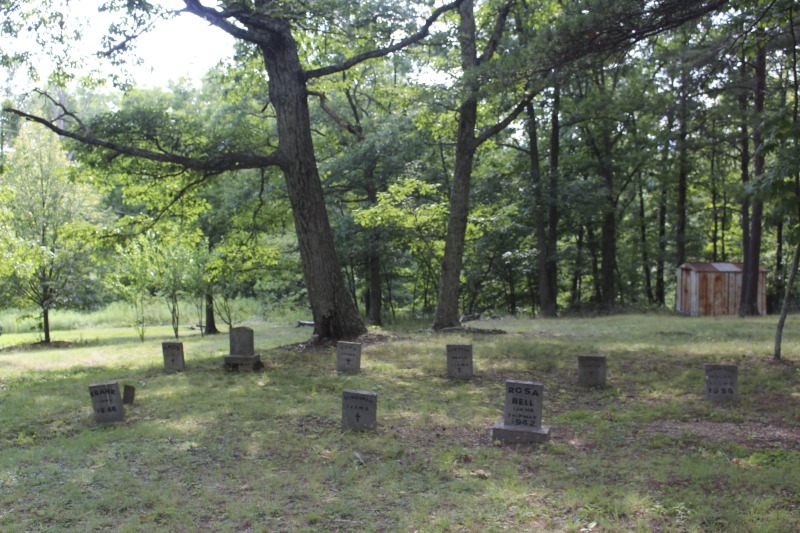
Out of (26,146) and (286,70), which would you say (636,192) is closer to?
(286,70)

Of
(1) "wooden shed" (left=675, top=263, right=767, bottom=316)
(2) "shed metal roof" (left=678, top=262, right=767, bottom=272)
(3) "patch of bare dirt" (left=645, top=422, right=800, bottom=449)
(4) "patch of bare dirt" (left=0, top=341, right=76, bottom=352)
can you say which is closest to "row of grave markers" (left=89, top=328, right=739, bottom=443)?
(3) "patch of bare dirt" (left=645, top=422, right=800, bottom=449)

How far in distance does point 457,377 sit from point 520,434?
318cm

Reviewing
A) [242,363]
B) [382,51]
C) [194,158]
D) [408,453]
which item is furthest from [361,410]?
[382,51]

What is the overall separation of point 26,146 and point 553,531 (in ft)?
71.9

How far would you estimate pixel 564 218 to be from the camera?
25.7 m

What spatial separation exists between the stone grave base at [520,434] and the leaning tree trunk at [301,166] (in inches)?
256

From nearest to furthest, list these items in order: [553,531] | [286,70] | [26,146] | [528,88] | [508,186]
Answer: [553,531] < [528,88] < [286,70] < [26,146] < [508,186]

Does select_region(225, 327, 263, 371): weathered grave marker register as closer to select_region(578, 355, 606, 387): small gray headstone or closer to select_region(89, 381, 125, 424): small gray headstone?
select_region(89, 381, 125, 424): small gray headstone

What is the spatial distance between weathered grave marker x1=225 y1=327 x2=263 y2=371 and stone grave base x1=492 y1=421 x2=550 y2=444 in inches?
199

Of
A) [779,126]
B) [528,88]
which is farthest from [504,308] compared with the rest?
[779,126]

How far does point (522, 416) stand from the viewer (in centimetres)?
623

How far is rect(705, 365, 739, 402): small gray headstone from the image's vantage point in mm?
7512

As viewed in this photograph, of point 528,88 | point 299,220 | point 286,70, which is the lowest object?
point 299,220

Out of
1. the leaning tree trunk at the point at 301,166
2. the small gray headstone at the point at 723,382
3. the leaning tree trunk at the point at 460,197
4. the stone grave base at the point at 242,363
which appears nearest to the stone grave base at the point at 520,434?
the small gray headstone at the point at 723,382
